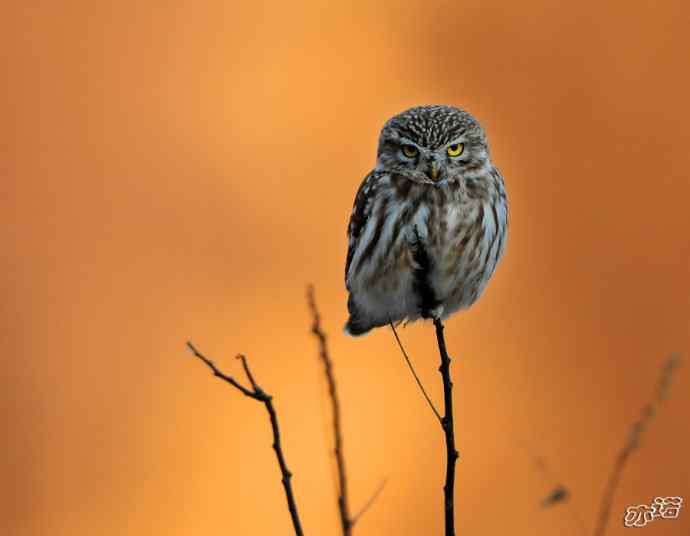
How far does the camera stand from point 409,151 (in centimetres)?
366

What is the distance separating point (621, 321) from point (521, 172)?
3.66 ft

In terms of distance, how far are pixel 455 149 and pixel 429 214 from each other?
27cm

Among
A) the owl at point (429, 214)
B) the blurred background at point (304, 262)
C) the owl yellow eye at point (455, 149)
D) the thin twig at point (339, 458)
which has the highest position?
the blurred background at point (304, 262)

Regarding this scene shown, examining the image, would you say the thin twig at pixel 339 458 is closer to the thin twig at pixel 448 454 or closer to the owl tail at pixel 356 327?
the thin twig at pixel 448 454

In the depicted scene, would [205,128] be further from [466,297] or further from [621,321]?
[466,297]

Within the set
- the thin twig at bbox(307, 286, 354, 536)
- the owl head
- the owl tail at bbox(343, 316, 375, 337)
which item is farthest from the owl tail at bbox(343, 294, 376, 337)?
the thin twig at bbox(307, 286, 354, 536)

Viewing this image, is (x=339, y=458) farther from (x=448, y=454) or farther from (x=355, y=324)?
(x=355, y=324)

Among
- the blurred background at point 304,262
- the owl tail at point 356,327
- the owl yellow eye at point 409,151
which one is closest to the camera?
the owl yellow eye at point 409,151

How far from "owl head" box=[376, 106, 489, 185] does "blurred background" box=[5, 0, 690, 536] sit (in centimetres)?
268

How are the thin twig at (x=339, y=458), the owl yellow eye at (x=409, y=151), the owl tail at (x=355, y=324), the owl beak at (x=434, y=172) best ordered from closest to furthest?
the thin twig at (x=339, y=458), the owl beak at (x=434, y=172), the owl yellow eye at (x=409, y=151), the owl tail at (x=355, y=324)

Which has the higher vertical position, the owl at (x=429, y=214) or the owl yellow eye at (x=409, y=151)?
the owl yellow eye at (x=409, y=151)

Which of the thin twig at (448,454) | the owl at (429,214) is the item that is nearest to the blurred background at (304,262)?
the owl at (429,214)

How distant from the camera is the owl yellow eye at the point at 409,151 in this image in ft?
11.9

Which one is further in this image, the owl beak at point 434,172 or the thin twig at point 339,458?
the owl beak at point 434,172
